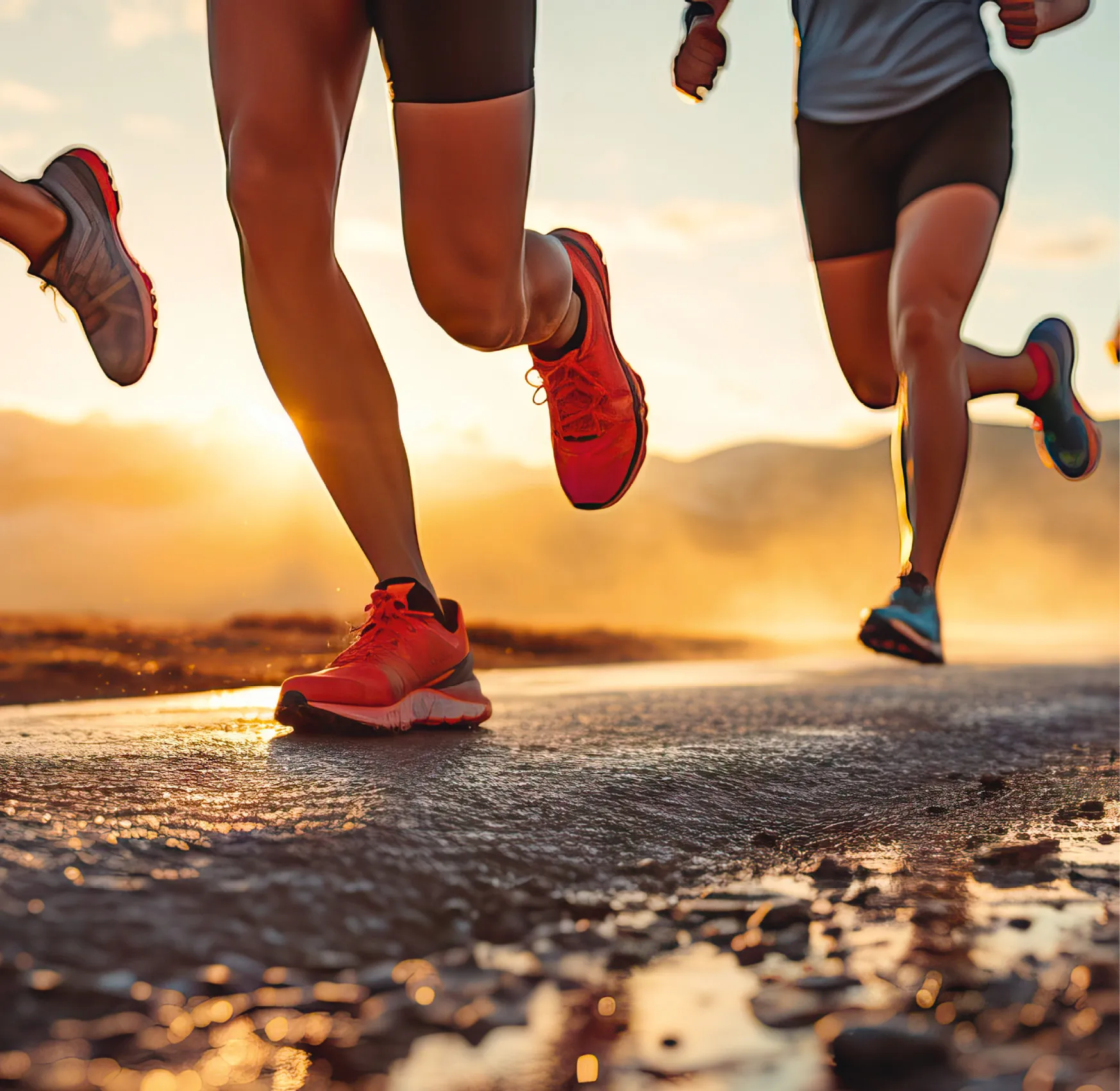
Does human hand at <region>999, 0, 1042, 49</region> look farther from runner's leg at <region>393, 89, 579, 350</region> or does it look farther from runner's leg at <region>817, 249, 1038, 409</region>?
runner's leg at <region>393, 89, 579, 350</region>

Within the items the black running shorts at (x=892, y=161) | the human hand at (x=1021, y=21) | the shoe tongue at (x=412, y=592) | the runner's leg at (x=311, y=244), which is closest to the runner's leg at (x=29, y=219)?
the runner's leg at (x=311, y=244)

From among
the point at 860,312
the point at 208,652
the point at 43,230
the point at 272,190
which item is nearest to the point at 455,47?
the point at 272,190

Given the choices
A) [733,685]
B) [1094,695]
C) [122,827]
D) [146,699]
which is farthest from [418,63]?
[1094,695]

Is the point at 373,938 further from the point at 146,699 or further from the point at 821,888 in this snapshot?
the point at 146,699

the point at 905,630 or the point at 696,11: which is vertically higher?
the point at 696,11

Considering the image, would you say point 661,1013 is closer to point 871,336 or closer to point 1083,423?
point 871,336

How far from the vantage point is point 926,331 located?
85.4 inches

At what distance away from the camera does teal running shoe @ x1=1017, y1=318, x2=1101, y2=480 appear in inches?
115

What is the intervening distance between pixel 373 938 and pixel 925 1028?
0.37m

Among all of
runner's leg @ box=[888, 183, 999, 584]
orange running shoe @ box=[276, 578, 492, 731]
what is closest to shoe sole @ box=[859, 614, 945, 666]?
runner's leg @ box=[888, 183, 999, 584]

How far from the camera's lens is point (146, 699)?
2.66 m

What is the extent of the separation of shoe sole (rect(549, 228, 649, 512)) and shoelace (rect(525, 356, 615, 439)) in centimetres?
9

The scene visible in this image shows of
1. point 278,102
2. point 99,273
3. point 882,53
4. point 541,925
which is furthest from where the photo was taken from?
point 882,53

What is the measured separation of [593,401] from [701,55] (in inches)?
37.5
